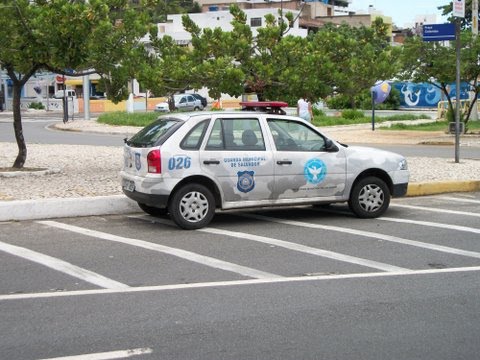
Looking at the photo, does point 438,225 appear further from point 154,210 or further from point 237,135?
point 154,210

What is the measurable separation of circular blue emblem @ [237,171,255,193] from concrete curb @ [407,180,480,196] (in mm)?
4239

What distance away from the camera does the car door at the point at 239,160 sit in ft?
33.4

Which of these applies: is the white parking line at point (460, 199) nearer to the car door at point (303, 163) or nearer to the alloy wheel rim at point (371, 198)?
the alloy wheel rim at point (371, 198)

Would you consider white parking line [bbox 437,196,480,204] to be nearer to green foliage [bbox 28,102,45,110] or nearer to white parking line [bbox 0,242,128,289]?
white parking line [bbox 0,242,128,289]

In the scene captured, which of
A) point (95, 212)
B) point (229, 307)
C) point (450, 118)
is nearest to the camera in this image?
point (229, 307)

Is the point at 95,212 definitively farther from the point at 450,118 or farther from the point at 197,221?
the point at 450,118

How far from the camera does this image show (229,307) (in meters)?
6.50

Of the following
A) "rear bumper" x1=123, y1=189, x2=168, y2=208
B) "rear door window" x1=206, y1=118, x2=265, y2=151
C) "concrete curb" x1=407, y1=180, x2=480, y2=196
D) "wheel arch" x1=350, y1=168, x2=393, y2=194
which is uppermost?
"rear door window" x1=206, y1=118, x2=265, y2=151

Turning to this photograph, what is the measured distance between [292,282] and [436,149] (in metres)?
17.8

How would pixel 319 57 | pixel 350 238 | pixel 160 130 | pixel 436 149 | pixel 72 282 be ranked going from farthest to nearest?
pixel 436 149 → pixel 319 57 → pixel 160 130 → pixel 350 238 → pixel 72 282

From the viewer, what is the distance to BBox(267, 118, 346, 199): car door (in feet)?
34.6

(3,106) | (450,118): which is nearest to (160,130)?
(450,118)

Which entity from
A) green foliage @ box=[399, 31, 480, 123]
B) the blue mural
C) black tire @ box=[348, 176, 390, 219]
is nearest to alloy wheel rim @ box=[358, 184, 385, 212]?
black tire @ box=[348, 176, 390, 219]

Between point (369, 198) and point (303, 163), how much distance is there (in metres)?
1.26
